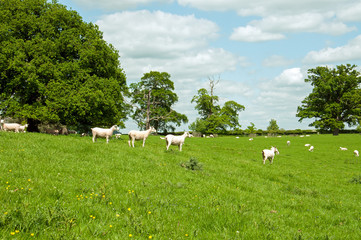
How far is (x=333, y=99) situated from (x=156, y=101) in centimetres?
5079

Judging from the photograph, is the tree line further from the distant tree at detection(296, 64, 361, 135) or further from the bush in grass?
the distant tree at detection(296, 64, 361, 135)

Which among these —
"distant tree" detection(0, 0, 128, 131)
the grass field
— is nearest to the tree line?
"distant tree" detection(0, 0, 128, 131)

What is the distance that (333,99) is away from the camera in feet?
264

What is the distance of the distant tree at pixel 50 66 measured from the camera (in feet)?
93.8

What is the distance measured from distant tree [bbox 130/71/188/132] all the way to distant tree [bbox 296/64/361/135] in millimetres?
36394

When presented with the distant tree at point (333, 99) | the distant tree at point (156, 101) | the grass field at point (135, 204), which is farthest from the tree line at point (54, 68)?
the distant tree at point (333, 99)

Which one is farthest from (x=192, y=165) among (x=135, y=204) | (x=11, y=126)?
(x=11, y=126)

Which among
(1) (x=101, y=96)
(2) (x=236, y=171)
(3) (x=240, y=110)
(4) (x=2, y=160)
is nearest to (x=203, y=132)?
(3) (x=240, y=110)

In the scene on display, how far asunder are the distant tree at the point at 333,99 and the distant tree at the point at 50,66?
62.4 m

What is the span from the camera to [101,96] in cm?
3031

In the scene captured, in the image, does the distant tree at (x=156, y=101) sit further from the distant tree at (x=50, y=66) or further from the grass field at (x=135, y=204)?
the grass field at (x=135, y=204)

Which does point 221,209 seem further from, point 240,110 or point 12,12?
point 240,110

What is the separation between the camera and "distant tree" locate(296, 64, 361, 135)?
244 ft

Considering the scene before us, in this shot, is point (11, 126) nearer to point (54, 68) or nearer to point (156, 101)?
point (54, 68)
